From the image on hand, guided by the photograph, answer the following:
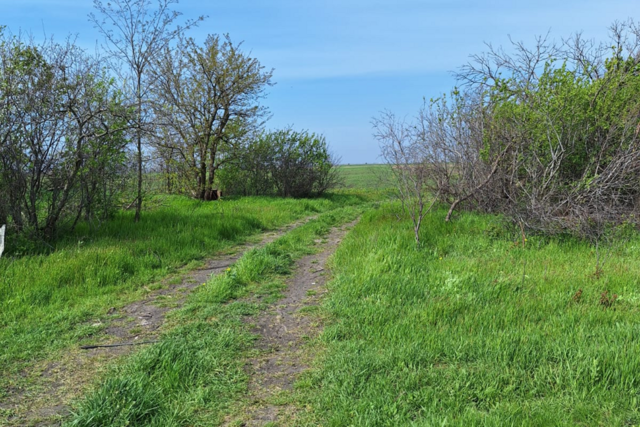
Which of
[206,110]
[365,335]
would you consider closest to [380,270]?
[365,335]

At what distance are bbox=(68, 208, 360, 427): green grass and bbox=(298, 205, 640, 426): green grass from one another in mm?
726

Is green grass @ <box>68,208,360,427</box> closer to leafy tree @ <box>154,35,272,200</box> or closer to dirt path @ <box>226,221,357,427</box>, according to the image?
dirt path @ <box>226,221,357,427</box>

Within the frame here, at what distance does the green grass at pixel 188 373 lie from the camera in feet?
9.36

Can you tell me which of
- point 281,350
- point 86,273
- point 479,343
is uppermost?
point 86,273

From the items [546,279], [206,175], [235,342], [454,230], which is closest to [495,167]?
[454,230]

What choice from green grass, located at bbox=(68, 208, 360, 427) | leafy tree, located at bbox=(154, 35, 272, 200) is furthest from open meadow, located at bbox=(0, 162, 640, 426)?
leafy tree, located at bbox=(154, 35, 272, 200)

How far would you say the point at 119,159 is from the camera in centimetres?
802

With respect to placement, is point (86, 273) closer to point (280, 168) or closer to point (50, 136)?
point (50, 136)

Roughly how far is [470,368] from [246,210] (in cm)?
1013

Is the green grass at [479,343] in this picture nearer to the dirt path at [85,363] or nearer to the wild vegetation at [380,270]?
the wild vegetation at [380,270]

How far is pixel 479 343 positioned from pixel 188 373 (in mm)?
2543

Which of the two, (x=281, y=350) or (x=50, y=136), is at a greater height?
(x=50, y=136)

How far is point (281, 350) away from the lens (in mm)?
3961

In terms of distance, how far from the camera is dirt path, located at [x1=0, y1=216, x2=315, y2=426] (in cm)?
296
